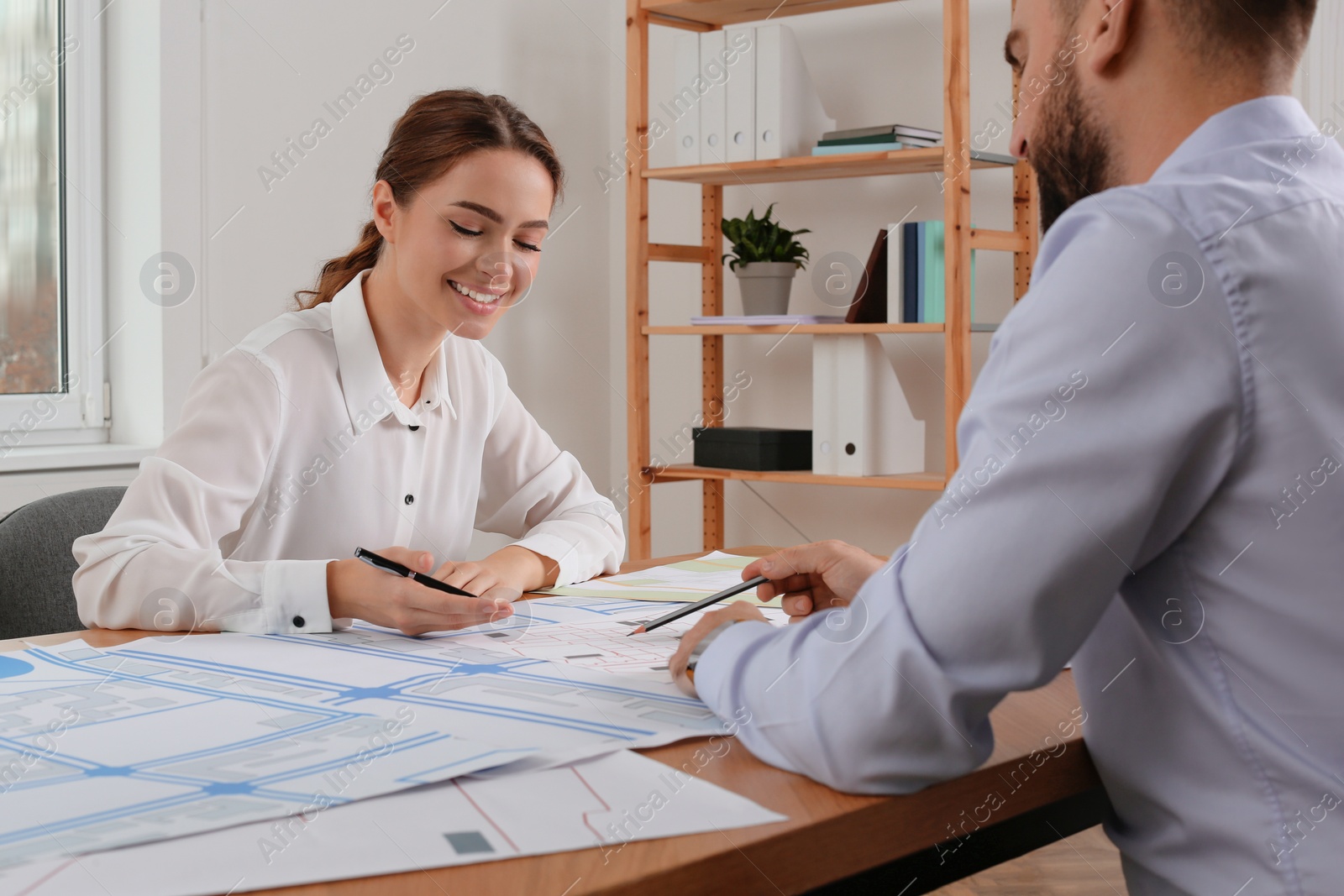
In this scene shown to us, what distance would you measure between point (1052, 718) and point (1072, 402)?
13.1 inches

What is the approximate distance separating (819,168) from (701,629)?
223cm

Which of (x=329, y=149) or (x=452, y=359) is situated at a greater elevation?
(x=329, y=149)

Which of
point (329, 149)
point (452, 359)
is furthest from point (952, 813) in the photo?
point (329, 149)

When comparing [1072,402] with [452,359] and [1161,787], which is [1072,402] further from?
[452,359]

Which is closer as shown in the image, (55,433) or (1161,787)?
(1161,787)

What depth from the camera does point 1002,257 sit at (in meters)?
3.10

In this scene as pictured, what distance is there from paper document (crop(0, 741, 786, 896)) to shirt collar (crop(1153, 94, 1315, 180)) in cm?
50

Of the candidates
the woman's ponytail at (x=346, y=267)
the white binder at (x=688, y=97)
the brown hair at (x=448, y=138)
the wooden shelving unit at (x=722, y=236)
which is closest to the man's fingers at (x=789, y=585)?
the brown hair at (x=448, y=138)

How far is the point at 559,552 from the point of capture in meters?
1.55

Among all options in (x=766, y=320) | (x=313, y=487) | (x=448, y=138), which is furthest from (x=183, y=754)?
(x=766, y=320)

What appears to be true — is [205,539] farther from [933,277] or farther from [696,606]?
[933,277]

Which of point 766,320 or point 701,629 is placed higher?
point 766,320

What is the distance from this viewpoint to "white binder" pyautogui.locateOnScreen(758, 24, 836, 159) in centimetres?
303

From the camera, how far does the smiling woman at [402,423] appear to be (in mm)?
1397
